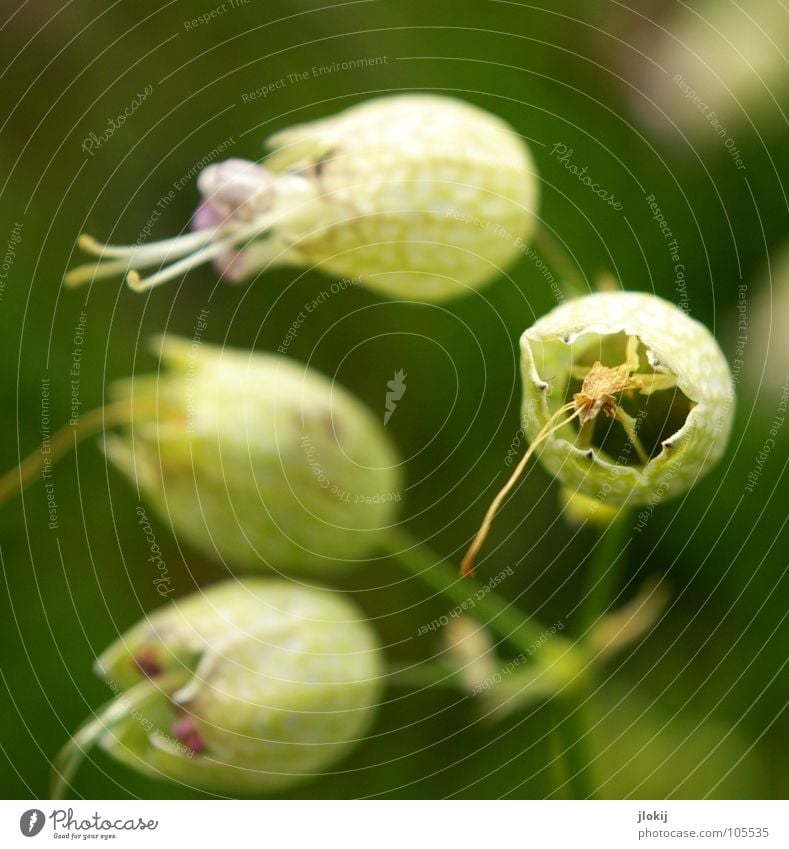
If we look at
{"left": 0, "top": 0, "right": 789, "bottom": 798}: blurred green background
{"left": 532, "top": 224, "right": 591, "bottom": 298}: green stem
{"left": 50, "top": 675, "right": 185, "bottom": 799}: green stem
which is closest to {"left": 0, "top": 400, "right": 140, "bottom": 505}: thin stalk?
{"left": 0, "top": 0, "right": 789, "bottom": 798}: blurred green background

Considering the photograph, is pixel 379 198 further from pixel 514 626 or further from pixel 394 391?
pixel 514 626

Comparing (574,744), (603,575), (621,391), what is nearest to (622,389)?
(621,391)

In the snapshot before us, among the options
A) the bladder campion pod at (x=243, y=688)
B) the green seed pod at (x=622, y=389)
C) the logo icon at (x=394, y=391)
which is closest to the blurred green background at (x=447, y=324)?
the logo icon at (x=394, y=391)

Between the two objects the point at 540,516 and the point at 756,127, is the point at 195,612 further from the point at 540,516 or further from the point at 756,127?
the point at 756,127

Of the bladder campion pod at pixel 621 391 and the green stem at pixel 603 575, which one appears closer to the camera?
the bladder campion pod at pixel 621 391

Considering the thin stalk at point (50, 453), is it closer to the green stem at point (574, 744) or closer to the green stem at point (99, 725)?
the green stem at point (99, 725)
